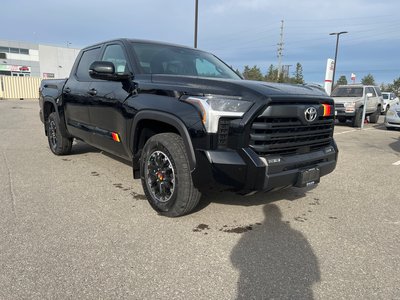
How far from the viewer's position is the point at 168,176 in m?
3.52

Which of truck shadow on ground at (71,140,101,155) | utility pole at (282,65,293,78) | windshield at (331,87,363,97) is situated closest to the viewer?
truck shadow on ground at (71,140,101,155)

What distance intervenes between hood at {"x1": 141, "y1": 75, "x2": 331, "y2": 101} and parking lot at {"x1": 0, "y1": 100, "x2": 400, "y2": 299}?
1.30 m

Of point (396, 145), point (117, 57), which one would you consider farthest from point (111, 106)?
point (396, 145)

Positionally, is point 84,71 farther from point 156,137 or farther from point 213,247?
point 213,247

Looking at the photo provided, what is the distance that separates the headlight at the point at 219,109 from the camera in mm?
2904

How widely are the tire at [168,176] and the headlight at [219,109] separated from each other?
0.47 meters

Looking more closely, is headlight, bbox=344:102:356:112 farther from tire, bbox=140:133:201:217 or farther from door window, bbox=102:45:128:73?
tire, bbox=140:133:201:217

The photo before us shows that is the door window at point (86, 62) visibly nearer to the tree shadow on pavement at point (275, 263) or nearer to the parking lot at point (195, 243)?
the parking lot at point (195, 243)

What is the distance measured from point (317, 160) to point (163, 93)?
1681 millimetres

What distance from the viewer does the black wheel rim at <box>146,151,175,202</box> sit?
3473 mm

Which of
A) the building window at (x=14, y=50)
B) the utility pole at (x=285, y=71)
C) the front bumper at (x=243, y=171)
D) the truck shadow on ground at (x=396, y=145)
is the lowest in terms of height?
the truck shadow on ground at (x=396, y=145)

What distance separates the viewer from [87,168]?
18.3ft

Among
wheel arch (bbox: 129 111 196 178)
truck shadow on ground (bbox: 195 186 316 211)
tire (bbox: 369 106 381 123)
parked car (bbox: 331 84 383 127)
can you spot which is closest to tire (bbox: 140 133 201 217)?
wheel arch (bbox: 129 111 196 178)

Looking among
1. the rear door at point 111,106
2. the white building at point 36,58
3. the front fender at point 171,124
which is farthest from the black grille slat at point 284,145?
the white building at point 36,58
